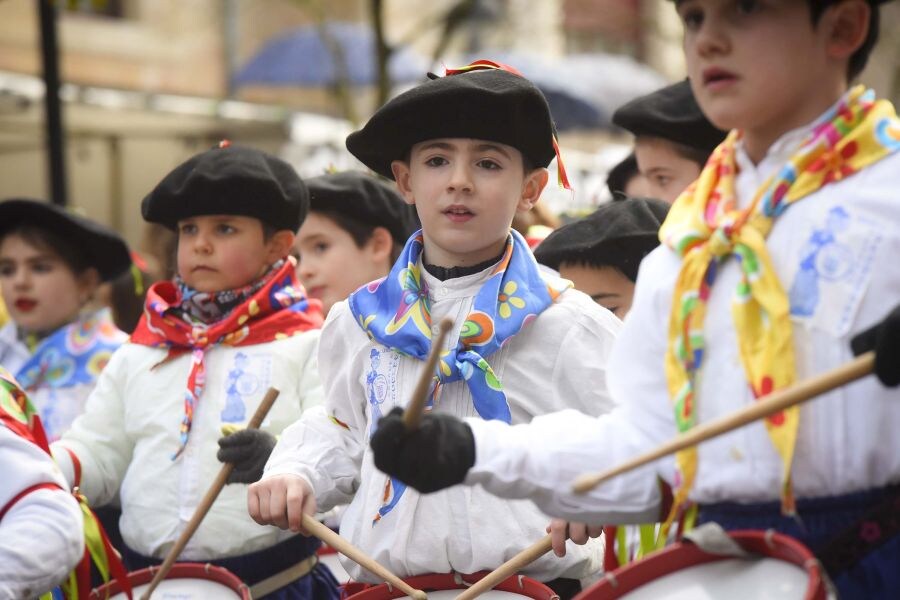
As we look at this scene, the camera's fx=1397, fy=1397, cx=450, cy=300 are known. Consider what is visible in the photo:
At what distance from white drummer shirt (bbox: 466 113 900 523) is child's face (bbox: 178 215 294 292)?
220cm

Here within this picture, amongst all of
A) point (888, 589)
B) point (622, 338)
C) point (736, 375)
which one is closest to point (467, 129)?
point (622, 338)

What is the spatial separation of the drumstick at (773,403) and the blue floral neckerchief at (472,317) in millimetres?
1112

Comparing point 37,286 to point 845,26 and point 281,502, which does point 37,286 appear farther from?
point 845,26

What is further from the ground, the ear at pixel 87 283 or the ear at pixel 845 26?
the ear at pixel 845 26

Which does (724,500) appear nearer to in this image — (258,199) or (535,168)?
(535,168)

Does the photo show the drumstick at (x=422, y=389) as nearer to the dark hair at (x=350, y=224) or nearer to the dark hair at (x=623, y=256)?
the dark hair at (x=623, y=256)

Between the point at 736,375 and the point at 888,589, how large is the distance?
413 mm

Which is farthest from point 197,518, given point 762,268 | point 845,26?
point 845,26

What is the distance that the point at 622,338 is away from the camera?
2.57 metres

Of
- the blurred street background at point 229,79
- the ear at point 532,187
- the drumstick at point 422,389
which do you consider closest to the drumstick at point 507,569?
the drumstick at point 422,389

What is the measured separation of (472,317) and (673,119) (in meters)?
1.95

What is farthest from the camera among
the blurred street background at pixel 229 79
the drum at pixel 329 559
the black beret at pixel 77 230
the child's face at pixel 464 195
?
the blurred street background at pixel 229 79

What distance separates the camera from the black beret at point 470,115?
3453 mm

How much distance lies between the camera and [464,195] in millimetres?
3445
